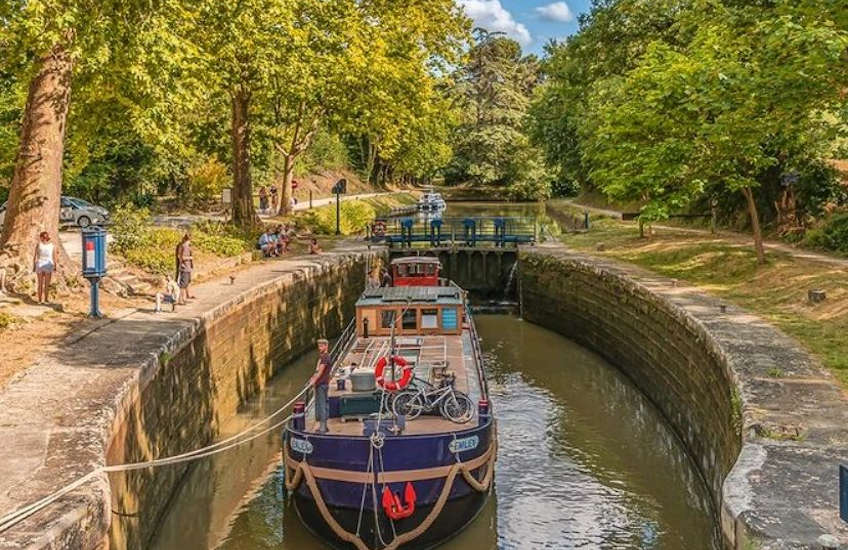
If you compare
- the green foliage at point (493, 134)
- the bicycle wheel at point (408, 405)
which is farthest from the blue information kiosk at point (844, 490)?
the green foliage at point (493, 134)

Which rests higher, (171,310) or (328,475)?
(171,310)

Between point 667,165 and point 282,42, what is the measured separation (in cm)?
1219

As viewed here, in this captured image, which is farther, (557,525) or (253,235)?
(253,235)

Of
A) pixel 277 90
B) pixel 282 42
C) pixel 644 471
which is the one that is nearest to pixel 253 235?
pixel 277 90

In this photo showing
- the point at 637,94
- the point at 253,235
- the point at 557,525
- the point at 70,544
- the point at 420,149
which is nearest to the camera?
the point at 70,544

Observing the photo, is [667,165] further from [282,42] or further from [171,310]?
[171,310]

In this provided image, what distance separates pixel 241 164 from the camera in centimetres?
2997

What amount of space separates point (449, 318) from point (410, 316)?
2.77ft

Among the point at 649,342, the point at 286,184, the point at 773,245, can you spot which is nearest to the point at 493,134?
the point at 286,184

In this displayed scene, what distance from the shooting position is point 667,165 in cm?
2327

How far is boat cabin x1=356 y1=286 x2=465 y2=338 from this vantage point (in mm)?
17391

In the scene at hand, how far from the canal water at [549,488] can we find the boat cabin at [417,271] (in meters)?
5.21

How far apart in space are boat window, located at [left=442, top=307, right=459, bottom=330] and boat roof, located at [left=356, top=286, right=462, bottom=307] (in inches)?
5.5

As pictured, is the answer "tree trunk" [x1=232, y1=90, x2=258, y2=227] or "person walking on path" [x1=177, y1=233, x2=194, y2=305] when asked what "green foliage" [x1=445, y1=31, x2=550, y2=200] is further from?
"person walking on path" [x1=177, y1=233, x2=194, y2=305]
